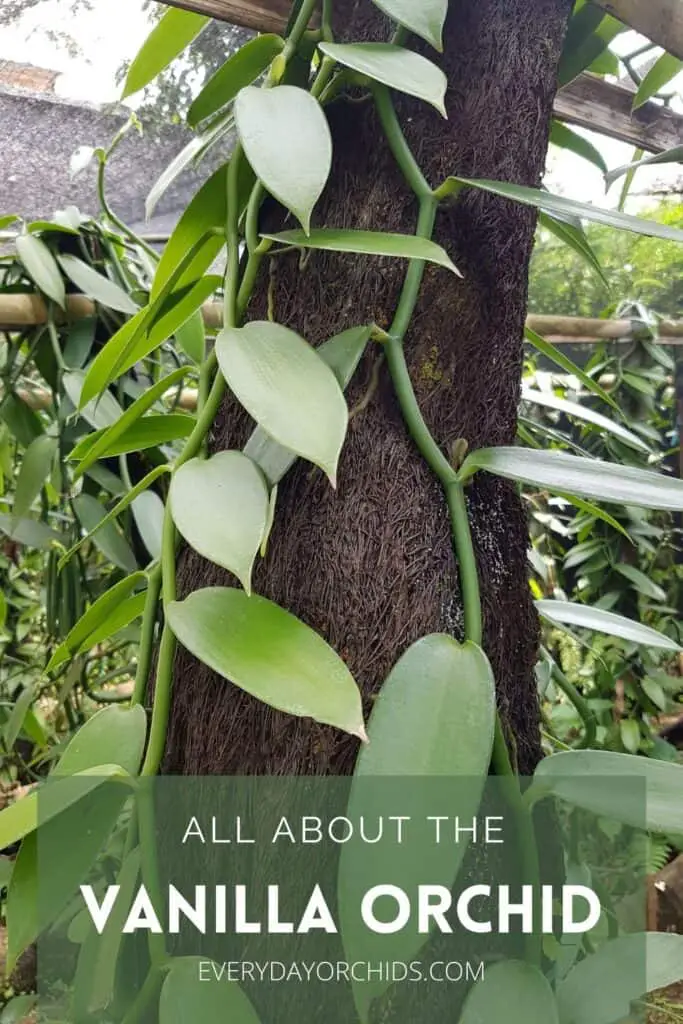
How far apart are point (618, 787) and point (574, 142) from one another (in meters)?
0.47

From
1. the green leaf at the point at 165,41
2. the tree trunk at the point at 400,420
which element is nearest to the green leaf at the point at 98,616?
the tree trunk at the point at 400,420

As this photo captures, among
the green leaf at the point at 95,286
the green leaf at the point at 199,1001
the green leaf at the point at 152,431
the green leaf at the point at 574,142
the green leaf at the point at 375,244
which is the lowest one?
the green leaf at the point at 199,1001

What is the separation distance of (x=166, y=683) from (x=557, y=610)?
0.82ft

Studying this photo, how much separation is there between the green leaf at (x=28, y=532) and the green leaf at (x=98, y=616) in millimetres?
420

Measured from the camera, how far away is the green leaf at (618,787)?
0.25m

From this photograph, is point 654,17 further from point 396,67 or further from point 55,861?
point 55,861

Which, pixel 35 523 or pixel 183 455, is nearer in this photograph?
pixel 183 455

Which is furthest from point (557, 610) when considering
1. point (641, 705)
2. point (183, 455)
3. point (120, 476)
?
point (641, 705)

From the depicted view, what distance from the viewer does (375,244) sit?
0.27 m

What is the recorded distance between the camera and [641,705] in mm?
1425

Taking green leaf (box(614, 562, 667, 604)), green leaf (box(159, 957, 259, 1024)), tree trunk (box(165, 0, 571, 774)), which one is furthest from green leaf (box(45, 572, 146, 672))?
green leaf (box(614, 562, 667, 604))

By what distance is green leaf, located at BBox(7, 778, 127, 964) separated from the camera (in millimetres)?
268

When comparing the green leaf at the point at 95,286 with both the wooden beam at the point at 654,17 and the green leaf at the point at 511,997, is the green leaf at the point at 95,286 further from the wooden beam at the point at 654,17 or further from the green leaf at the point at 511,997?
the green leaf at the point at 511,997

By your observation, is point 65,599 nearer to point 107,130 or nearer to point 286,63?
point 107,130
